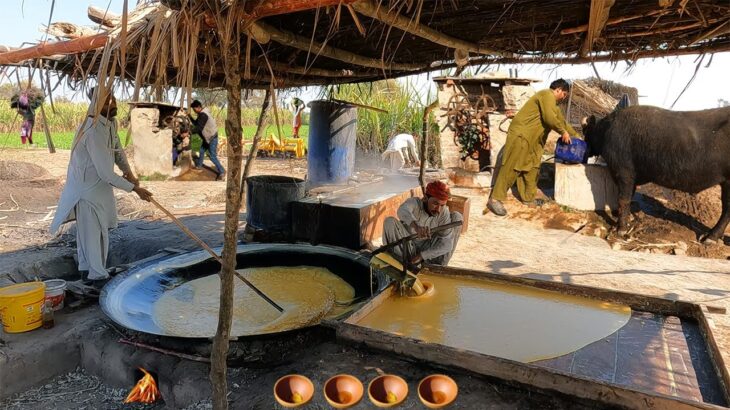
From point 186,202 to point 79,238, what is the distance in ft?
14.8

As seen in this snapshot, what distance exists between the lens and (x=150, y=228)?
20.5ft

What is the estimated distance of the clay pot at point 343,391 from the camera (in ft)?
7.47

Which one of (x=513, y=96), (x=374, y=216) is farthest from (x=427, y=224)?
(x=513, y=96)

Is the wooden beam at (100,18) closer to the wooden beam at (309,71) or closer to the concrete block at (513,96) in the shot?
the wooden beam at (309,71)

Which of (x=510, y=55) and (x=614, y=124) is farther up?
(x=510, y=55)

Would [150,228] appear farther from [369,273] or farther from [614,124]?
[614,124]

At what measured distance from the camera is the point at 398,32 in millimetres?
3453

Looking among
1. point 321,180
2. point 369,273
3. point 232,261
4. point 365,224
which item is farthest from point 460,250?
point 232,261

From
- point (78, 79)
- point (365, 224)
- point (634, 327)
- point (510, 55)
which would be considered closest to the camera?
point (634, 327)

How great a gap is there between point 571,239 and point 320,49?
5.19 meters

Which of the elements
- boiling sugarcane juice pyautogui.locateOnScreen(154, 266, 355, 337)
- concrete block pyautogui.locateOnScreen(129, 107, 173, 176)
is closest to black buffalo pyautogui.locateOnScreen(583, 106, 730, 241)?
boiling sugarcane juice pyautogui.locateOnScreen(154, 266, 355, 337)

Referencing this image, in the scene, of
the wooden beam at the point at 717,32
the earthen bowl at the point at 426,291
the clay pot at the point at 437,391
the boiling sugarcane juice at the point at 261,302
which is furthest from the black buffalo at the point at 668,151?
the clay pot at the point at 437,391

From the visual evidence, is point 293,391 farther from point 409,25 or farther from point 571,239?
point 571,239

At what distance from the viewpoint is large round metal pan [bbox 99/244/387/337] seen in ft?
10.5
